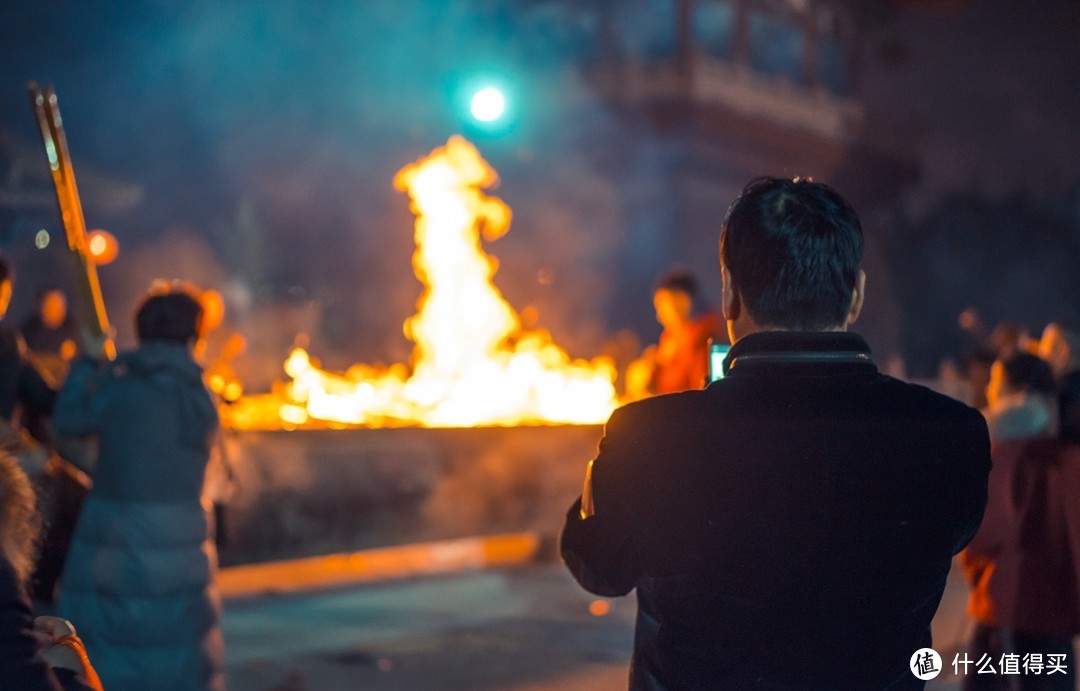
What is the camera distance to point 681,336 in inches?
210

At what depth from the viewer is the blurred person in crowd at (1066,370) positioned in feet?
11.7

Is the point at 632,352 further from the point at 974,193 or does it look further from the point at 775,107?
the point at 974,193

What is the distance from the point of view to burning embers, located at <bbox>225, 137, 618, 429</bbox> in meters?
8.96

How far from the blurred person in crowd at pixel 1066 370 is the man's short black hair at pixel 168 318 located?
2.74 m

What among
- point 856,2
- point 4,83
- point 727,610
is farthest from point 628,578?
point 856,2

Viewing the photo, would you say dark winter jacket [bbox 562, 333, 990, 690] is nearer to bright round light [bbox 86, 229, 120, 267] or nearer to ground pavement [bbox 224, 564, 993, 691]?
ground pavement [bbox 224, 564, 993, 691]

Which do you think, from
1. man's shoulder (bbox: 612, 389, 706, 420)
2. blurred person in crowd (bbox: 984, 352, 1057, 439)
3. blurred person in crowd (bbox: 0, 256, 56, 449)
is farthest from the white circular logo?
blurred person in crowd (bbox: 0, 256, 56, 449)

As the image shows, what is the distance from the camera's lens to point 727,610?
1549 mm

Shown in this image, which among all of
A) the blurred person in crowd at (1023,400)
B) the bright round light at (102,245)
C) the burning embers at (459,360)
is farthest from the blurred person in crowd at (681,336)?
the bright round light at (102,245)

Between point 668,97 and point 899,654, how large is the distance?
16.1 meters

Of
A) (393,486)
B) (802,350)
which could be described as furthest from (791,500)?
(393,486)

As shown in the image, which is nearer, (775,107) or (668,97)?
(668,97)

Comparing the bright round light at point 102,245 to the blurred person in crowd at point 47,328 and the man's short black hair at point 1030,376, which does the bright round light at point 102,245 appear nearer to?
the blurred person in crowd at point 47,328

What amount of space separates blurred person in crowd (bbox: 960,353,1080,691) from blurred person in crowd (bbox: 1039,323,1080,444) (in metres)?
0.06
